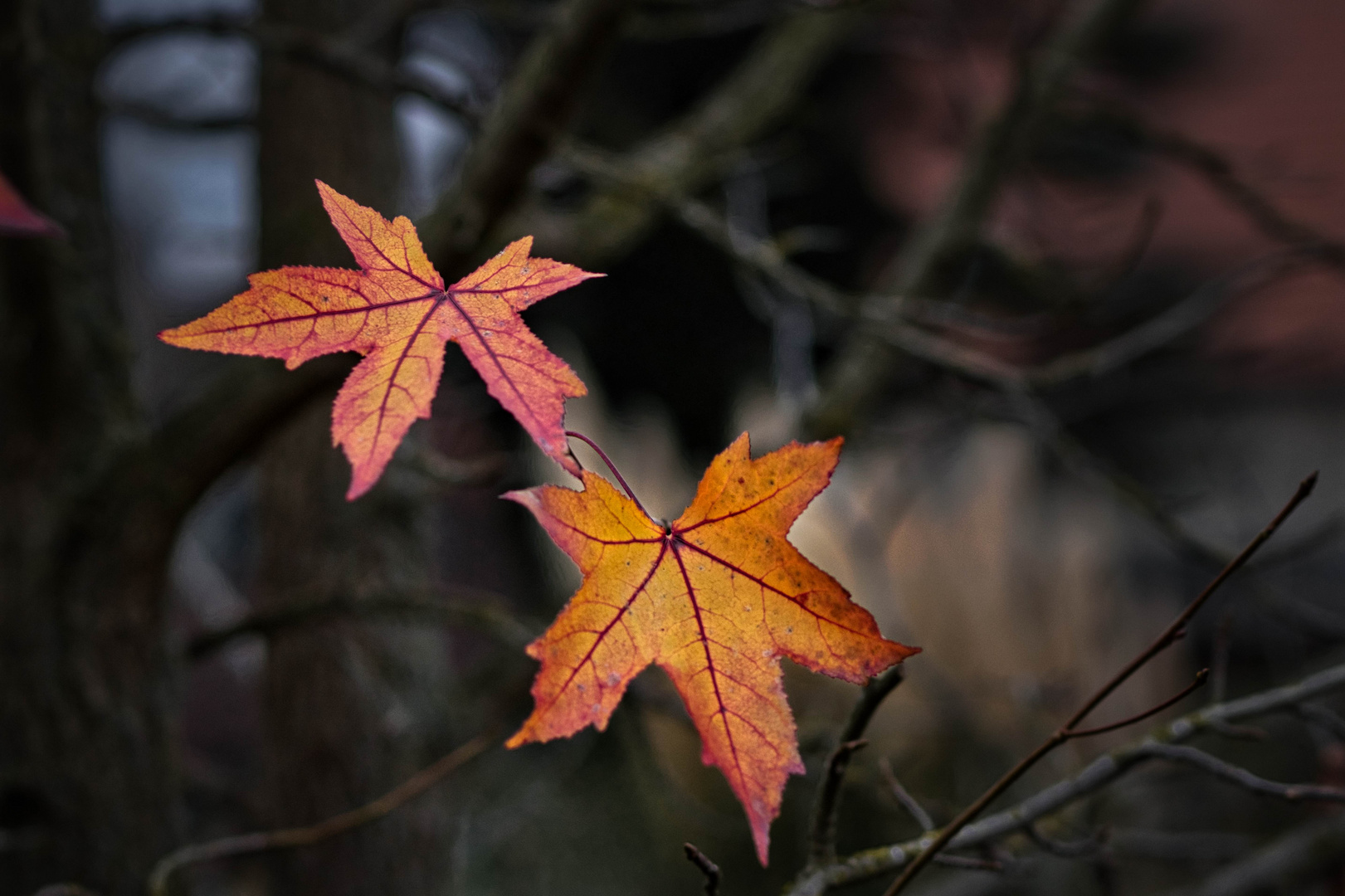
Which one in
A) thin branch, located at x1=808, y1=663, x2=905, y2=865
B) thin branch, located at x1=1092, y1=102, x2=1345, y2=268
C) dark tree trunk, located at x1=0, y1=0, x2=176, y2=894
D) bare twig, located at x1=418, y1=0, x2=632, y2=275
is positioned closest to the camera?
thin branch, located at x1=808, y1=663, x2=905, y2=865

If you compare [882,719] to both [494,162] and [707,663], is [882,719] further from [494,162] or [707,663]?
[707,663]

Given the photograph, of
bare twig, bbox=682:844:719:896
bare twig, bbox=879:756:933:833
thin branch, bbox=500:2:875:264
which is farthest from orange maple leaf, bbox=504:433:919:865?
thin branch, bbox=500:2:875:264

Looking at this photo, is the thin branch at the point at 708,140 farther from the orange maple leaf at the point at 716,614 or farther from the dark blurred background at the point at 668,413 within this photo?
the orange maple leaf at the point at 716,614

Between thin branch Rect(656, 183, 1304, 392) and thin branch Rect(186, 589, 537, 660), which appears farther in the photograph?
thin branch Rect(186, 589, 537, 660)

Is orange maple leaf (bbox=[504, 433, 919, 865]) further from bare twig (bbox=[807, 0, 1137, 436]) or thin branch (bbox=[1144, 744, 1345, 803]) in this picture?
bare twig (bbox=[807, 0, 1137, 436])

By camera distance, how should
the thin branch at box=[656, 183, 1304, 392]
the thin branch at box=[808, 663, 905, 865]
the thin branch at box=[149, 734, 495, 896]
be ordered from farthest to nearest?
the thin branch at box=[656, 183, 1304, 392], the thin branch at box=[149, 734, 495, 896], the thin branch at box=[808, 663, 905, 865]

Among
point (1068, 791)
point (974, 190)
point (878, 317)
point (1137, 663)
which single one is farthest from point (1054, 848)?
point (974, 190)

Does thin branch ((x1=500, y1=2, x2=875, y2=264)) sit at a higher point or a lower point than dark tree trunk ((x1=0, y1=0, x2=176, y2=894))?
higher

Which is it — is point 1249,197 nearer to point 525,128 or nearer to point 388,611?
Result: point 525,128
